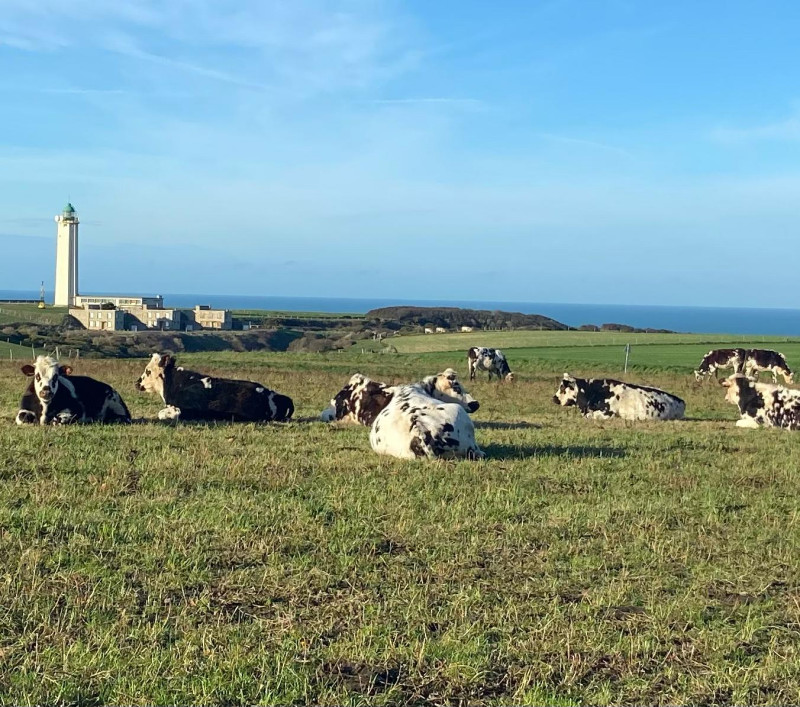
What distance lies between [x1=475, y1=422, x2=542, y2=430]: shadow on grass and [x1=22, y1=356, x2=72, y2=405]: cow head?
7535 millimetres

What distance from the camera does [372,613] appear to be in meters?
6.40

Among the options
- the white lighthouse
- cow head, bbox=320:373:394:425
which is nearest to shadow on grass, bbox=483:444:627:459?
cow head, bbox=320:373:394:425

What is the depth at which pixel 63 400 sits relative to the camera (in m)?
Answer: 15.8

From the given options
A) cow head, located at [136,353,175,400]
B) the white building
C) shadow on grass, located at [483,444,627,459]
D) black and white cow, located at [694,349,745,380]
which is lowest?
shadow on grass, located at [483,444,627,459]

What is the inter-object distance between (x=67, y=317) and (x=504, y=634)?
92.0 meters

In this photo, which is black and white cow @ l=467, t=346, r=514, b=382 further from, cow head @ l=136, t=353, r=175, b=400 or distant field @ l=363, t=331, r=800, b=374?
cow head @ l=136, t=353, r=175, b=400

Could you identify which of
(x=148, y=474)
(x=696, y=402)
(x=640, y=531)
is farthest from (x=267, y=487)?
(x=696, y=402)

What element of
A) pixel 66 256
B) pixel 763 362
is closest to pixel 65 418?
pixel 763 362

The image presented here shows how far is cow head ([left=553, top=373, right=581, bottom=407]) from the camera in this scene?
23.3m

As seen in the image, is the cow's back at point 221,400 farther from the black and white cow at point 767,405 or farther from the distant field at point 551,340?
the distant field at point 551,340

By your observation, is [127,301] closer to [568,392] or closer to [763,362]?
[763,362]

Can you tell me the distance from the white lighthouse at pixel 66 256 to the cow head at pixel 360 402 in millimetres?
132038

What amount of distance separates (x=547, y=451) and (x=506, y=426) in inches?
152

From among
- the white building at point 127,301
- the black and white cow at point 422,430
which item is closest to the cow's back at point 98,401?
the black and white cow at point 422,430
